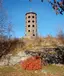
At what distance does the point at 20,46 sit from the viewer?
2580 centimetres

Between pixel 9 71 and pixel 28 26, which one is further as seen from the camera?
pixel 28 26

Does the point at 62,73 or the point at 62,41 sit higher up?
the point at 62,41

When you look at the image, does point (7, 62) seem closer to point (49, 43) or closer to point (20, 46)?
point (20, 46)

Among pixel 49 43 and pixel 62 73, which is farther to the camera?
pixel 49 43

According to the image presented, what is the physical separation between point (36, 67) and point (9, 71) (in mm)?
2465

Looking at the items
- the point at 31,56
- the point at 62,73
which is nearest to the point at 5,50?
the point at 31,56

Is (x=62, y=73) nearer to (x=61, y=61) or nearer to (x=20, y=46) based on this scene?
(x=61, y=61)

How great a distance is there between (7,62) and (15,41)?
19.2ft

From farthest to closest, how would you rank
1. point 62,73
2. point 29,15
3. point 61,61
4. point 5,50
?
point 29,15
point 5,50
point 61,61
point 62,73

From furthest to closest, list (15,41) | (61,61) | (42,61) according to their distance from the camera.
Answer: (15,41), (61,61), (42,61)

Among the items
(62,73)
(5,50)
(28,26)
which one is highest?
(28,26)

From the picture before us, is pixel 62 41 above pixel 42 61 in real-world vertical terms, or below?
above

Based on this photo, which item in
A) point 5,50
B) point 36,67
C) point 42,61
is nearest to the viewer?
point 36,67

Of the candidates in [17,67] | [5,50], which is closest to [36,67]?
[17,67]
